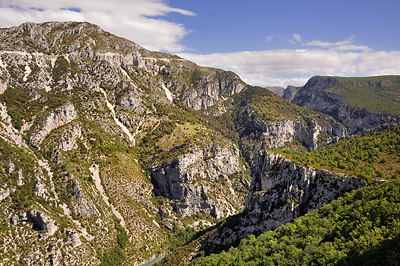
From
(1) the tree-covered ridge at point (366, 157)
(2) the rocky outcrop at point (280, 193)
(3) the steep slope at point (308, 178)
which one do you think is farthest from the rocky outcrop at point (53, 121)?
(1) the tree-covered ridge at point (366, 157)

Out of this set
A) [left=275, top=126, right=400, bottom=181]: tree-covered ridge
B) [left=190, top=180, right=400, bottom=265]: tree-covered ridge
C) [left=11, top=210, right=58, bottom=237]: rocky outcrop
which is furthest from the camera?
[left=11, top=210, right=58, bottom=237]: rocky outcrop

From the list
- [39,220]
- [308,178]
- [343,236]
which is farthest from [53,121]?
[343,236]

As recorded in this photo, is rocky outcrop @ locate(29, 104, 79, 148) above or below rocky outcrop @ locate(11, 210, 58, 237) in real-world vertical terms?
above

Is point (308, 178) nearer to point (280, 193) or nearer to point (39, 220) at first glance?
point (280, 193)

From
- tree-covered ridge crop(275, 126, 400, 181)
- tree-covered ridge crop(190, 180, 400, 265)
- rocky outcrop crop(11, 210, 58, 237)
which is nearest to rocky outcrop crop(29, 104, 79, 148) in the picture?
rocky outcrop crop(11, 210, 58, 237)

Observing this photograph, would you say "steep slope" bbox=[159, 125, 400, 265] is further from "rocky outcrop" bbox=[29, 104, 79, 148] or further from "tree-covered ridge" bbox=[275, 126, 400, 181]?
"rocky outcrop" bbox=[29, 104, 79, 148]

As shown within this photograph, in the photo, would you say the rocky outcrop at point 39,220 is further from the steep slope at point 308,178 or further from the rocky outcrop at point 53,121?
the steep slope at point 308,178
